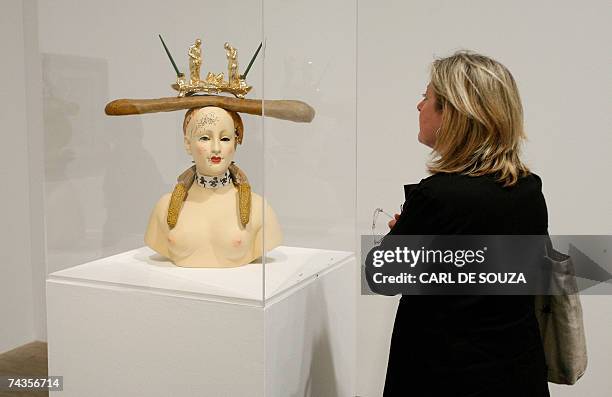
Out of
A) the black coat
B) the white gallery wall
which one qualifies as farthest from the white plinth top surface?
the white gallery wall

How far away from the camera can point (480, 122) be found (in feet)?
5.06

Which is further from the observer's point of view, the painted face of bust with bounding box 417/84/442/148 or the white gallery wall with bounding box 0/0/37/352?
the white gallery wall with bounding box 0/0/37/352

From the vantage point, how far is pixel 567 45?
2.65 m

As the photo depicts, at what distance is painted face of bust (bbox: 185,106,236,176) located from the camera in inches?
83.5

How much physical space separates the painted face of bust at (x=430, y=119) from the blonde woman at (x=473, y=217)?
0.03m

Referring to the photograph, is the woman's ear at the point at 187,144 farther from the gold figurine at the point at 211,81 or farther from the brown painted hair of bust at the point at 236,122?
the gold figurine at the point at 211,81

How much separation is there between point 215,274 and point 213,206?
0.22 meters

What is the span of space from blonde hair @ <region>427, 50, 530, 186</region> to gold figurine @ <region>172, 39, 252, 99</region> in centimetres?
74

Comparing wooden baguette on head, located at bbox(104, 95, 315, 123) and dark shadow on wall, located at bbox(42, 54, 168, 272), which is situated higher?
wooden baguette on head, located at bbox(104, 95, 315, 123)

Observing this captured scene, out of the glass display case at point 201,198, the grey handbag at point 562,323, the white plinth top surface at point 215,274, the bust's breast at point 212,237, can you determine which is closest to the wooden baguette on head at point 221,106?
the glass display case at point 201,198

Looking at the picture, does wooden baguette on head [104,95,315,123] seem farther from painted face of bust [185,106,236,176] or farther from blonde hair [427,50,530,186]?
blonde hair [427,50,530,186]

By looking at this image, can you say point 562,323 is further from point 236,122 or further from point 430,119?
point 236,122

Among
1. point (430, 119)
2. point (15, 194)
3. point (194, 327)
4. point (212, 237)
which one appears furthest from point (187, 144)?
point (15, 194)

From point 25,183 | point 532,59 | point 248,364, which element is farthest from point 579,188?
point 25,183
